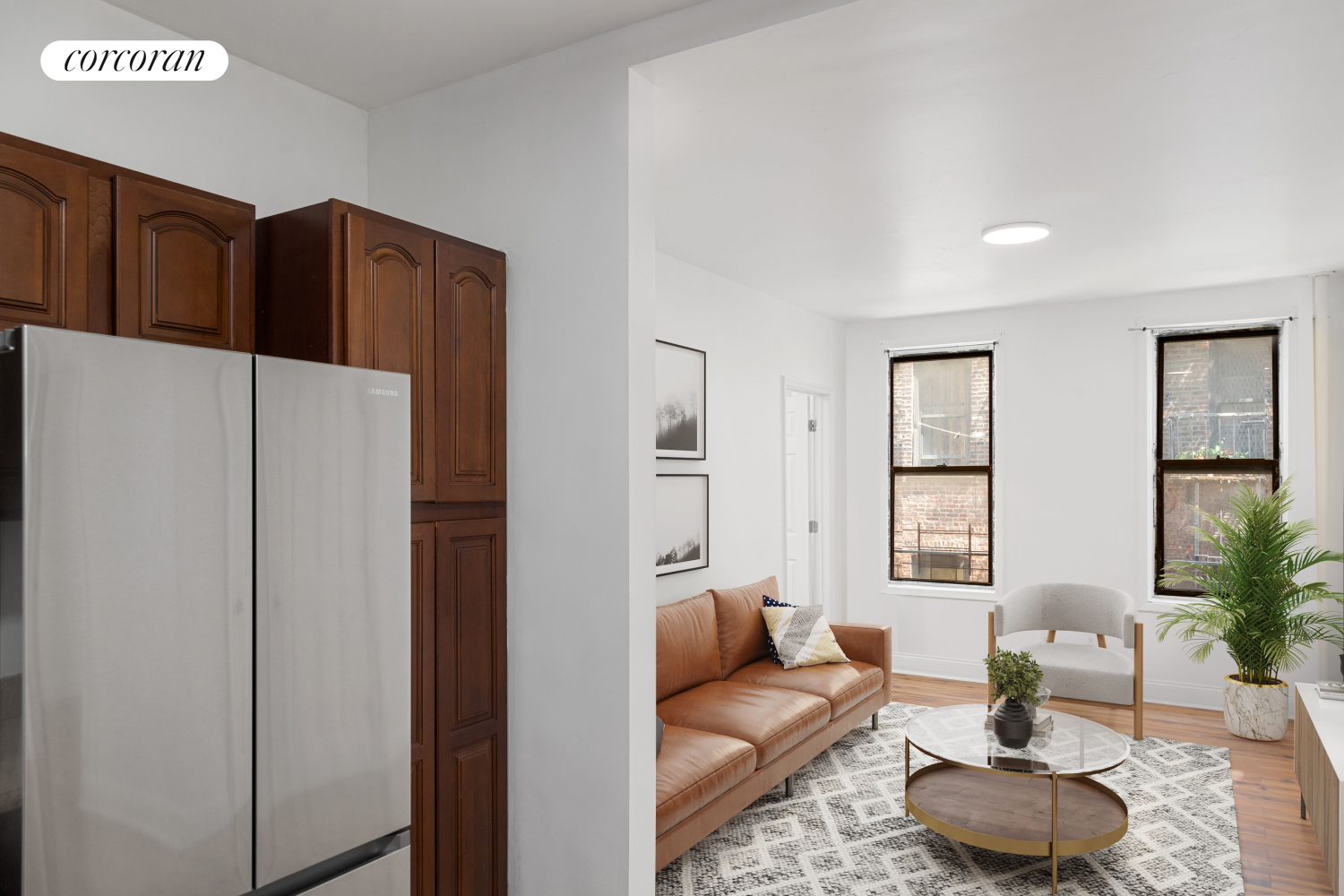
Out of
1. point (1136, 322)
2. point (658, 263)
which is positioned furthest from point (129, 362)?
point (1136, 322)

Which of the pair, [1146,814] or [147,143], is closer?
[147,143]

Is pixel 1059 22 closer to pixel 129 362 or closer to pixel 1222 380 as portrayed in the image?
pixel 129 362

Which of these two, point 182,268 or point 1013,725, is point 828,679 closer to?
point 1013,725

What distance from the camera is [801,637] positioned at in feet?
14.6

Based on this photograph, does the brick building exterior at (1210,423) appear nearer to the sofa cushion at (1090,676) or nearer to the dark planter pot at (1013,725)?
the sofa cushion at (1090,676)

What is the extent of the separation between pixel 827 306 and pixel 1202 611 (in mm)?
3045

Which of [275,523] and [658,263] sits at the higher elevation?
[658,263]

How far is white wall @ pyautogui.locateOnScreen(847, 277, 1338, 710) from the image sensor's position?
5016 mm

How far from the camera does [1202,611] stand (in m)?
5.08

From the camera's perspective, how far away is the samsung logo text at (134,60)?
1.97 metres

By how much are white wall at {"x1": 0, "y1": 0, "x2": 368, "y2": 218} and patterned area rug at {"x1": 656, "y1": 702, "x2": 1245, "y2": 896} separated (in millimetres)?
2718

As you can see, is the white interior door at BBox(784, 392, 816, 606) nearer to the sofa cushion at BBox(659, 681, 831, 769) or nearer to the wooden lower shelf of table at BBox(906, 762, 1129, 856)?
the sofa cushion at BBox(659, 681, 831, 769)

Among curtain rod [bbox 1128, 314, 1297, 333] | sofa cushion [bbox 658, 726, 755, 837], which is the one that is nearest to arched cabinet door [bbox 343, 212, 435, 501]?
sofa cushion [bbox 658, 726, 755, 837]

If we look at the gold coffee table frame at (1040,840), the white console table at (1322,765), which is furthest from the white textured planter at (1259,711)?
the gold coffee table frame at (1040,840)
